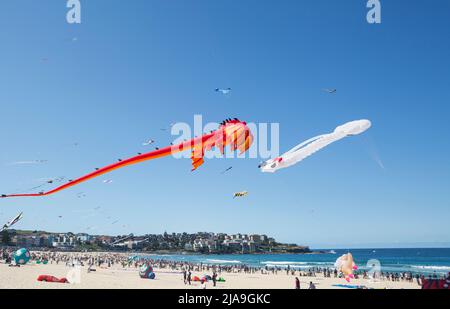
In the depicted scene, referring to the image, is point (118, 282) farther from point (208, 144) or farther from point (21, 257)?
point (208, 144)

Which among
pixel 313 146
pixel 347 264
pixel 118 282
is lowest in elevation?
pixel 118 282

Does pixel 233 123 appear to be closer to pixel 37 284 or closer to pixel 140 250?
pixel 37 284

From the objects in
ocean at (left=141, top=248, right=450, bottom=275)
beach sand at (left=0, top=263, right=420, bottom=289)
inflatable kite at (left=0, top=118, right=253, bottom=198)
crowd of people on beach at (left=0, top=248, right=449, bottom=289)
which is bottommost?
ocean at (left=141, top=248, right=450, bottom=275)

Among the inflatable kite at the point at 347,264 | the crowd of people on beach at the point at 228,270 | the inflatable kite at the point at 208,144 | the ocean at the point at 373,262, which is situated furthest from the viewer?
the ocean at the point at 373,262

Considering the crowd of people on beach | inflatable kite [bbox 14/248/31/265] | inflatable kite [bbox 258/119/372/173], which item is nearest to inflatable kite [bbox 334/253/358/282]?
the crowd of people on beach

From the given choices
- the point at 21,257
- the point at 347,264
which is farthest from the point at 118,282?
the point at 347,264

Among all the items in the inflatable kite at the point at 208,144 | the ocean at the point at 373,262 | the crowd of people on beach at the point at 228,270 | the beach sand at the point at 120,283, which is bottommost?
the ocean at the point at 373,262

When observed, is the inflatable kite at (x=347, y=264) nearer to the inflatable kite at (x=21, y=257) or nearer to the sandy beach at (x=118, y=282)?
the sandy beach at (x=118, y=282)

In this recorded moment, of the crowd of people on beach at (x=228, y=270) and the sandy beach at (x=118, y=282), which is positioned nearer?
the sandy beach at (x=118, y=282)

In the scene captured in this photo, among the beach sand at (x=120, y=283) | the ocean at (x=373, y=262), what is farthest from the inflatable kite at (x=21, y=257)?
the ocean at (x=373, y=262)

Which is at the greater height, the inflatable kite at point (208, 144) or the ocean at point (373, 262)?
the inflatable kite at point (208, 144)

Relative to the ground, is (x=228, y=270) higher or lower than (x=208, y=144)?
lower

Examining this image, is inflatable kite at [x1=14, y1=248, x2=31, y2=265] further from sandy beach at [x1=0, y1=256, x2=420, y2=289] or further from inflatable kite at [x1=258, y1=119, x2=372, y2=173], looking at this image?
inflatable kite at [x1=258, y1=119, x2=372, y2=173]
